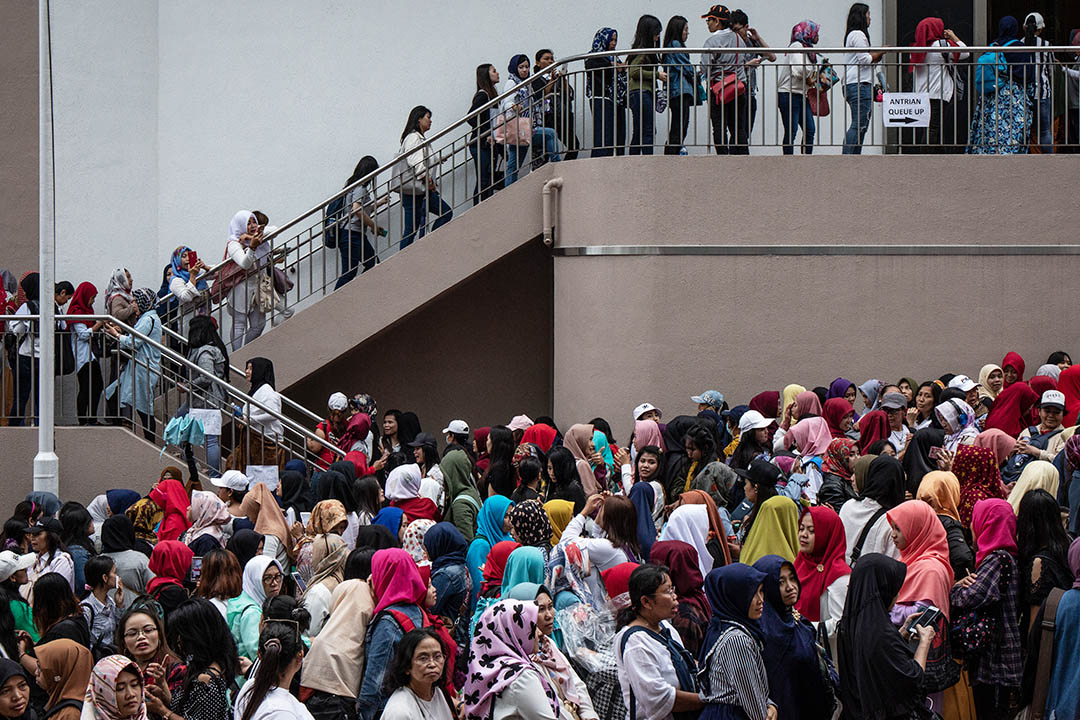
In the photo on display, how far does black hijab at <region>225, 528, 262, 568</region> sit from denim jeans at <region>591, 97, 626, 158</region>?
7442 millimetres

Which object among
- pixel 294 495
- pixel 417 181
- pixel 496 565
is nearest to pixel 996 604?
pixel 496 565

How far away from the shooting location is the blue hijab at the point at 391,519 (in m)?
9.30

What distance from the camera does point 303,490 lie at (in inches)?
437

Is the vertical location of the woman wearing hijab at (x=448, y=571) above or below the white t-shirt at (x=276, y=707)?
above

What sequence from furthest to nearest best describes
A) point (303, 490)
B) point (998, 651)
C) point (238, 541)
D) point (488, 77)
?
point (488, 77) < point (303, 490) < point (238, 541) < point (998, 651)

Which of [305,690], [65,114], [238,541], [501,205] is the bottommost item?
[305,690]

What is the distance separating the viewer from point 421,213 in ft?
53.5

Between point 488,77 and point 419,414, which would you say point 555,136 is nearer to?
point 488,77

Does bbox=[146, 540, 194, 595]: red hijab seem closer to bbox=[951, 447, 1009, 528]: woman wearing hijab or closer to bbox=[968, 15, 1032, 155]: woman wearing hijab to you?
bbox=[951, 447, 1009, 528]: woman wearing hijab

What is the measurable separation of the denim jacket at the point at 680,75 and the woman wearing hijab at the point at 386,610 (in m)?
8.87

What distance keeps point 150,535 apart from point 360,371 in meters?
7.37

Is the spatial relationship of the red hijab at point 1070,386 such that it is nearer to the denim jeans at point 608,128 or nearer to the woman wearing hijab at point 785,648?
the denim jeans at point 608,128

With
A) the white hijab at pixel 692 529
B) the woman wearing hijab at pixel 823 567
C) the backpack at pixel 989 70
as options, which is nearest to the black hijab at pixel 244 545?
the white hijab at pixel 692 529

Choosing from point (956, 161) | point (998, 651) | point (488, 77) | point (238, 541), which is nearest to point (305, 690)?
point (238, 541)
